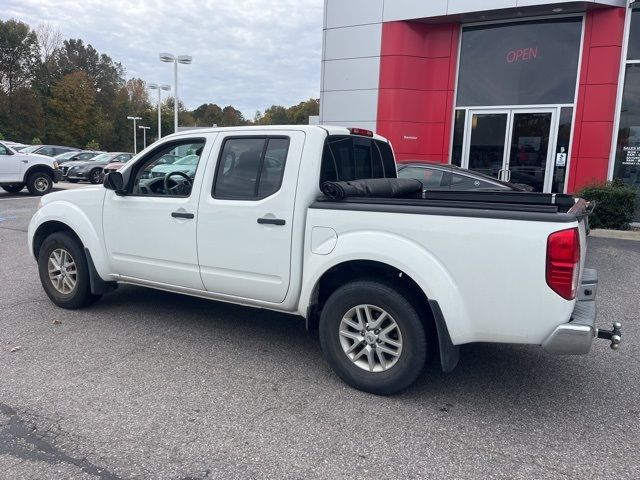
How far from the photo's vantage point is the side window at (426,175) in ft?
32.3

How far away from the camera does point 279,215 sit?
399 cm

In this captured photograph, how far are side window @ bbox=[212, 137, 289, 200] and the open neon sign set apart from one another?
1144 centimetres

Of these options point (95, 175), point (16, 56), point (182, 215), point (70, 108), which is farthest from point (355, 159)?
point (70, 108)

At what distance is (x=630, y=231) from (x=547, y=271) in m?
9.51

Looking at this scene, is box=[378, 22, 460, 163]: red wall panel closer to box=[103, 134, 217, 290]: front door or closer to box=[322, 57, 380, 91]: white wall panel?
box=[322, 57, 380, 91]: white wall panel

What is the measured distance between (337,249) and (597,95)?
37.9ft

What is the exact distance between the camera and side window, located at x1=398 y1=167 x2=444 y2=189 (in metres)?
9.84

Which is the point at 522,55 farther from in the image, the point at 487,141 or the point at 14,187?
the point at 14,187

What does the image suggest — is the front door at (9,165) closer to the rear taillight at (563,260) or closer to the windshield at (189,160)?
the windshield at (189,160)

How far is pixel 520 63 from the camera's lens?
531 inches

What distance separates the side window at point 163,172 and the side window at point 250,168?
434mm

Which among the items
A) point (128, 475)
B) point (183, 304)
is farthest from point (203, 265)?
point (128, 475)

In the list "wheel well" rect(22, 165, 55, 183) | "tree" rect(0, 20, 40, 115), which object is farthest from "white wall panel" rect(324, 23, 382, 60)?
"tree" rect(0, 20, 40, 115)

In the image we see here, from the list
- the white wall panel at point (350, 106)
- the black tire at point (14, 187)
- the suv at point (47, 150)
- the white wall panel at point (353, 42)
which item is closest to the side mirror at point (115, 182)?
the white wall panel at point (350, 106)
